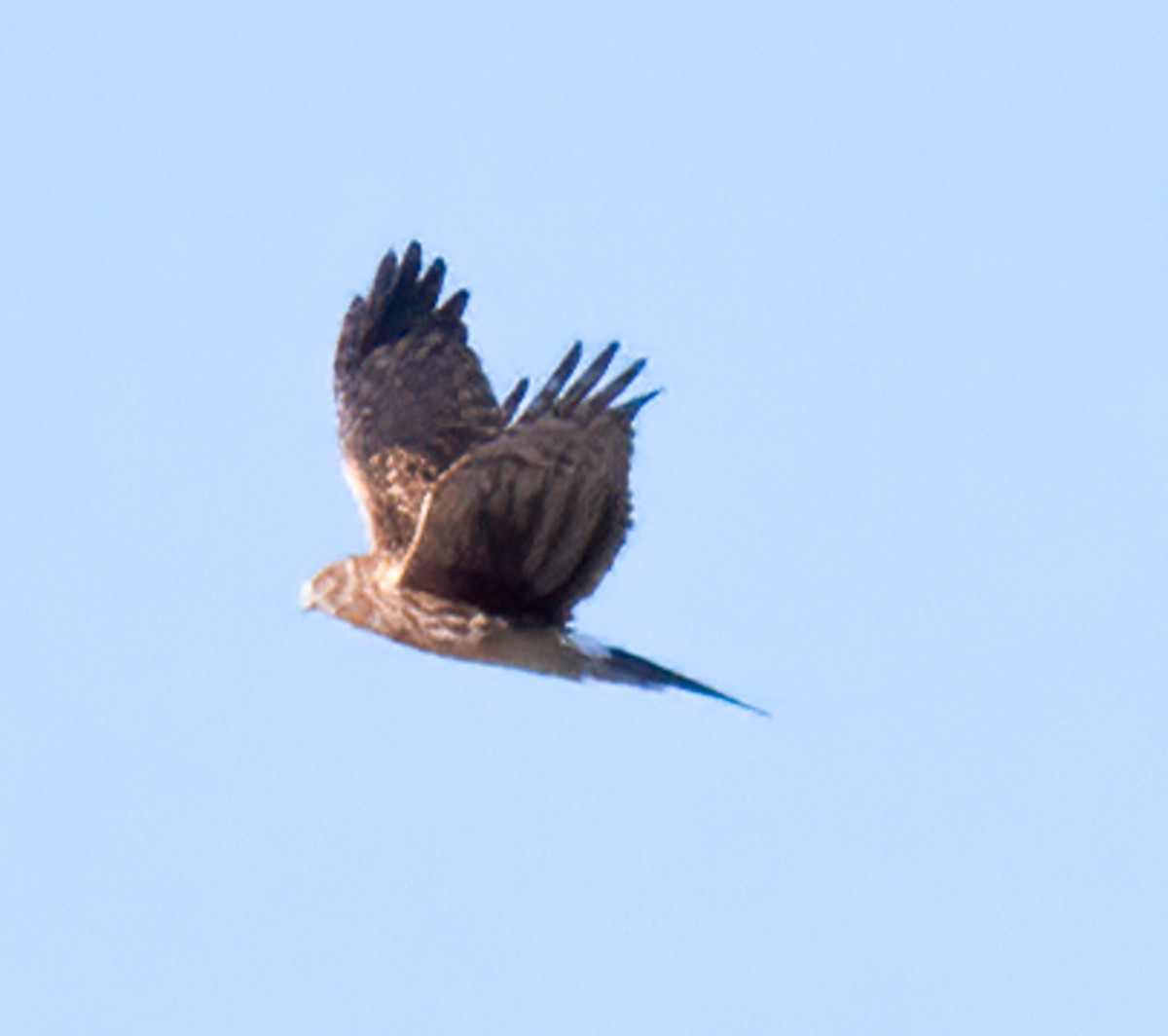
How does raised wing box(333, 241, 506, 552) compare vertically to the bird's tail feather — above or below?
above

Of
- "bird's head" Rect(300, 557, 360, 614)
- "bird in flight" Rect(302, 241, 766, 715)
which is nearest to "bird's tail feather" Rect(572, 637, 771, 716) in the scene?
"bird in flight" Rect(302, 241, 766, 715)

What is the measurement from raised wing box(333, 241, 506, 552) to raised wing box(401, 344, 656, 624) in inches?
42.5

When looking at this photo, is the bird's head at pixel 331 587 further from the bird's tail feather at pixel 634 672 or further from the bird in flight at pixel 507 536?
the bird's tail feather at pixel 634 672

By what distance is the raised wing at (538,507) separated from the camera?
876cm

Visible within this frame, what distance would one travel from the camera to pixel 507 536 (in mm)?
9031

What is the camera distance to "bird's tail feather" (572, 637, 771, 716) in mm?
9250

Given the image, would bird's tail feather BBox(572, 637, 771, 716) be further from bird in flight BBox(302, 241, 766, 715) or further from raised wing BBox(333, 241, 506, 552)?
raised wing BBox(333, 241, 506, 552)

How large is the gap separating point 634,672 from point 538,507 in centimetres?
91

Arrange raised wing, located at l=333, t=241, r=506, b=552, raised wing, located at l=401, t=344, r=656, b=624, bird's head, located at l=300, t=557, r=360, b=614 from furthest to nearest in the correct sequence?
raised wing, located at l=333, t=241, r=506, b=552 < bird's head, located at l=300, t=557, r=360, b=614 < raised wing, located at l=401, t=344, r=656, b=624

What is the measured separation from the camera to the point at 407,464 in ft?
Answer: 34.2

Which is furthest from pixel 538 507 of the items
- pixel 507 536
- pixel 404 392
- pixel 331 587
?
pixel 404 392

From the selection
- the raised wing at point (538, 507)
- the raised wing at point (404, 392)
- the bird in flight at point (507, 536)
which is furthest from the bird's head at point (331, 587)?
the raised wing at point (538, 507)

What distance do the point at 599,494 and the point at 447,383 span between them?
6.86 ft

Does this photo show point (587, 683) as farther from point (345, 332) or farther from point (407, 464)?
point (345, 332)
